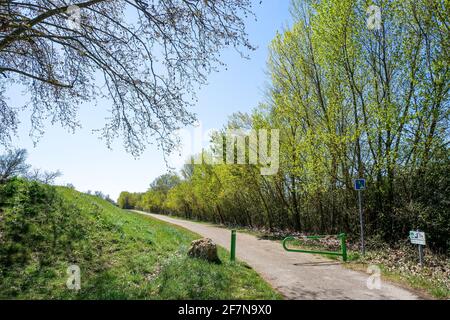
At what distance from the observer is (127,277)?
7.23 meters

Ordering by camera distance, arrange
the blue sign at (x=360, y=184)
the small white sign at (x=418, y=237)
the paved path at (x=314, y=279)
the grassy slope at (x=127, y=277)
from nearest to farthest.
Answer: the grassy slope at (x=127, y=277) → the paved path at (x=314, y=279) → the small white sign at (x=418, y=237) → the blue sign at (x=360, y=184)

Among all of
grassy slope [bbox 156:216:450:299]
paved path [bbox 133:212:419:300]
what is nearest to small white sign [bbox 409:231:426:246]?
grassy slope [bbox 156:216:450:299]

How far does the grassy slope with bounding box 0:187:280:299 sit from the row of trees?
7.63 meters

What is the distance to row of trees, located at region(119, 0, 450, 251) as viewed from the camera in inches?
441

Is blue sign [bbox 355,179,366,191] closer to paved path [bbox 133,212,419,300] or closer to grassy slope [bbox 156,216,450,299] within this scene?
grassy slope [bbox 156,216,450,299]

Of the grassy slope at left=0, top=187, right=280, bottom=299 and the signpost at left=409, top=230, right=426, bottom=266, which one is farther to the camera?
the signpost at left=409, top=230, right=426, bottom=266

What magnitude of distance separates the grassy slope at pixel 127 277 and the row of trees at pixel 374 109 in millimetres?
7627

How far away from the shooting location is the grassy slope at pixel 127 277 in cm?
611

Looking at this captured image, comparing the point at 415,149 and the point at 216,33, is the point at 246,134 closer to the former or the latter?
the point at 415,149

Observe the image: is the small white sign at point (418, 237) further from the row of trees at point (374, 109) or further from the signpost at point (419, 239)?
the row of trees at point (374, 109)

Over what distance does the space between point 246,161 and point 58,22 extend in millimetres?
17354

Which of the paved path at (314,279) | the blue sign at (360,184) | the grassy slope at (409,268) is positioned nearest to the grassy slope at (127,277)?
the paved path at (314,279)

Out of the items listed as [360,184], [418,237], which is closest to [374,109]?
[360,184]

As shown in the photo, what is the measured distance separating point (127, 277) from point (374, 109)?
11026mm
